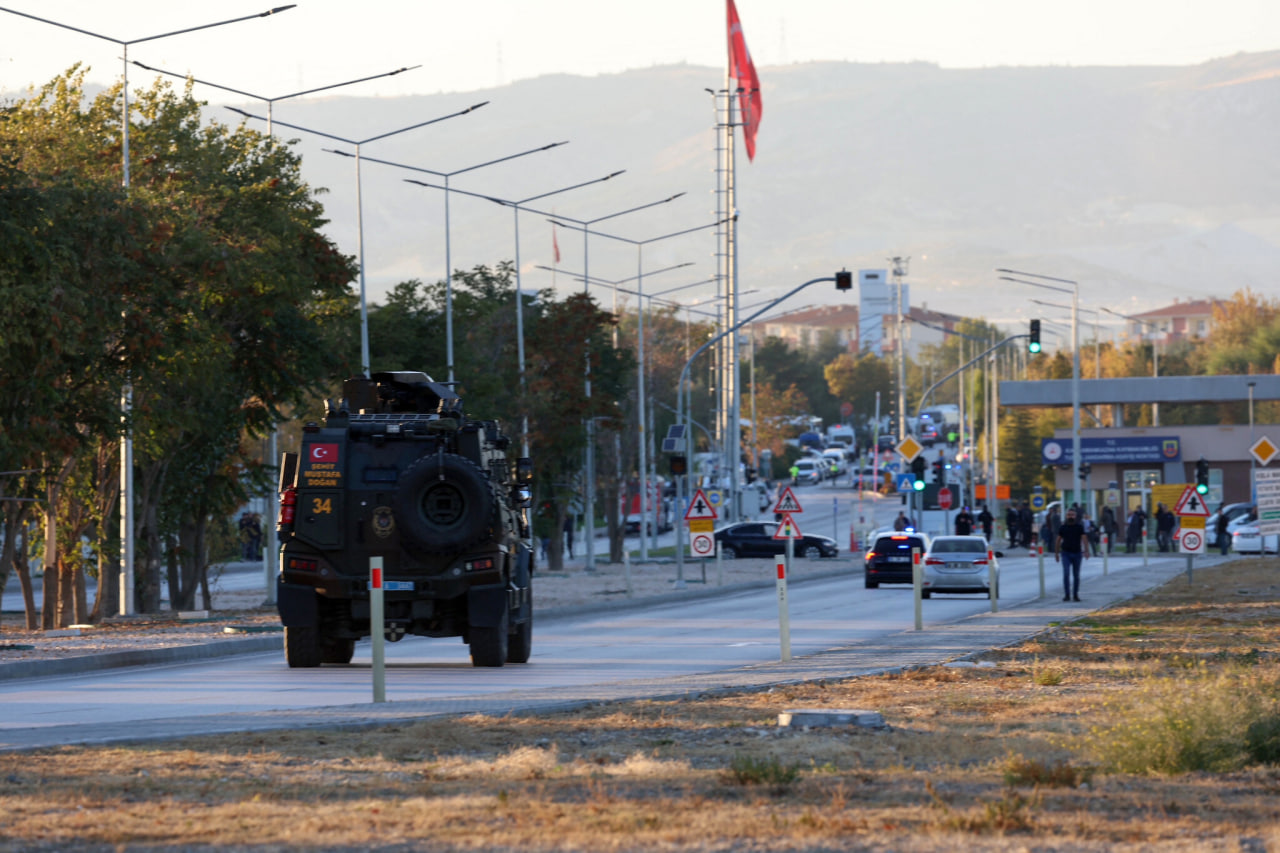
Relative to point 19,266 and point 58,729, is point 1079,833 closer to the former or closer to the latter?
point 58,729

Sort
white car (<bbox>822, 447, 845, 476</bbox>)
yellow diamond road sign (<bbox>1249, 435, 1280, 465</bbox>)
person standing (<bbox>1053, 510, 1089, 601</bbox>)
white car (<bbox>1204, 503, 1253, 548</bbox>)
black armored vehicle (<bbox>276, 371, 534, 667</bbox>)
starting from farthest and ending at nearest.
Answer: white car (<bbox>822, 447, 845, 476</bbox>)
white car (<bbox>1204, 503, 1253, 548</bbox>)
yellow diamond road sign (<bbox>1249, 435, 1280, 465</bbox>)
person standing (<bbox>1053, 510, 1089, 601</bbox>)
black armored vehicle (<bbox>276, 371, 534, 667</bbox>)

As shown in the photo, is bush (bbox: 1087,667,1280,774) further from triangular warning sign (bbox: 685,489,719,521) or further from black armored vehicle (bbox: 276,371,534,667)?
triangular warning sign (bbox: 685,489,719,521)

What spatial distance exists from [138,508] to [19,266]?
1066 cm

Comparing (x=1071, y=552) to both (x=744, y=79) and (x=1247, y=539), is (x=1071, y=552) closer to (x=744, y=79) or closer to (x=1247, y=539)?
(x=1247, y=539)

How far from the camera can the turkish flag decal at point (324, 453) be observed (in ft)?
65.4

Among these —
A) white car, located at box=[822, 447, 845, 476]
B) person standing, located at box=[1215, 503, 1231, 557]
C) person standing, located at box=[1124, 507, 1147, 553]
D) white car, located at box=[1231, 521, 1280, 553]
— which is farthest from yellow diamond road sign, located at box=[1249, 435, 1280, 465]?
white car, located at box=[822, 447, 845, 476]

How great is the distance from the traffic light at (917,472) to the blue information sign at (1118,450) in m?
33.4

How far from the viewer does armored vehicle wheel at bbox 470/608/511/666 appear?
20156 millimetres

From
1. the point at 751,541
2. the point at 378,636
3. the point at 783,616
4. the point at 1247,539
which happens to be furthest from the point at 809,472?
the point at 378,636

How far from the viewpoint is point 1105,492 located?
84.9 m

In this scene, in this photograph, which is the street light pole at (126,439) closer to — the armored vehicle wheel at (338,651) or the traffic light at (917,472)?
the armored vehicle wheel at (338,651)

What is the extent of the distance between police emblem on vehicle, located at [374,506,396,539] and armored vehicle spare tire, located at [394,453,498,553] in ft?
A: 0.76

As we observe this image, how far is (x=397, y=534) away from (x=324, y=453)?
119 centimetres

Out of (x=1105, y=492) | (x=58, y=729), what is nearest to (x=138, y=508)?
(x=58, y=729)
